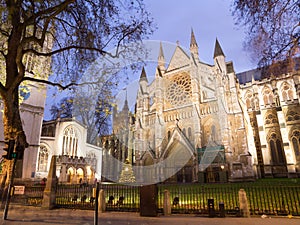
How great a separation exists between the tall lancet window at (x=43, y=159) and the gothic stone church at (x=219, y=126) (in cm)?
1158

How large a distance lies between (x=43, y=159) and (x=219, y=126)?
78.2 ft

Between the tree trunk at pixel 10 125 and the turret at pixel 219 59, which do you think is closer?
the tree trunk at pixel 10 125

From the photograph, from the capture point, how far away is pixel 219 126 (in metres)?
29.4

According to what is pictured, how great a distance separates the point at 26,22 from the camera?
8.88 meters

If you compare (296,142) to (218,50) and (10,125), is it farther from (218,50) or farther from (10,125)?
(10,125)

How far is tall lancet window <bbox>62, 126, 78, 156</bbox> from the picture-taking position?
92.7 ft

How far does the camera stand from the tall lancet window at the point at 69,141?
28250mm

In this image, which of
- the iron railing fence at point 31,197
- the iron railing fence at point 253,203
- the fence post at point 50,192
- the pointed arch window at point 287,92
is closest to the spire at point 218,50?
the pointed arch window at point 287,92

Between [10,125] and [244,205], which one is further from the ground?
[10,125]

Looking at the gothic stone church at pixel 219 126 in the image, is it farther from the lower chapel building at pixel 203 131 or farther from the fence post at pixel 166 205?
the fence post at pixel 166 205

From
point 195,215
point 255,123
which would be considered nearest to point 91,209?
point 195,215

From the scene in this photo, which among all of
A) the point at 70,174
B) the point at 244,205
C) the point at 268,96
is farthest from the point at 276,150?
the point at 70,174

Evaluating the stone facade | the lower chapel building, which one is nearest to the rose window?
the lower chapel building

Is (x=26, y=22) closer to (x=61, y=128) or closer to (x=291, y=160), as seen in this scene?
(x=61, y=128)
